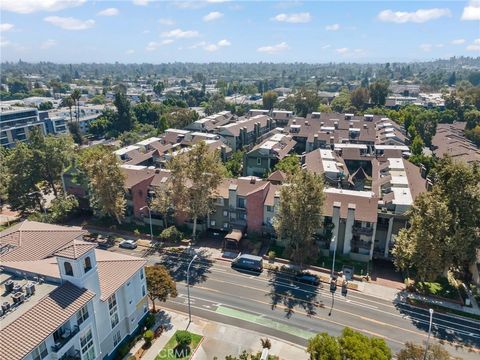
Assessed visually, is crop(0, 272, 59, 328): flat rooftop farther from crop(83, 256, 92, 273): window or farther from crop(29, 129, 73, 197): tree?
crop(29, 129, 73, 197): tree

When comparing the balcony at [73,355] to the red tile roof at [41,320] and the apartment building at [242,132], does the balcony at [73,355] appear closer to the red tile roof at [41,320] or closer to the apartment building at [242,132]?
the red tile roof at [41,320]

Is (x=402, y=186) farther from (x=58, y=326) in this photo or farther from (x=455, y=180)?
(x=58, y=326)

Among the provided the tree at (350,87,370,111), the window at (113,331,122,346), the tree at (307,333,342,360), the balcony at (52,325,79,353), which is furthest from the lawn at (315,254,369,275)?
the tree at (350,87,370,111)

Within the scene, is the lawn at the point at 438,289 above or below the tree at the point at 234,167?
below

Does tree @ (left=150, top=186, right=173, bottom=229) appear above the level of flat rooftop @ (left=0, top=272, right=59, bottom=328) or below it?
below

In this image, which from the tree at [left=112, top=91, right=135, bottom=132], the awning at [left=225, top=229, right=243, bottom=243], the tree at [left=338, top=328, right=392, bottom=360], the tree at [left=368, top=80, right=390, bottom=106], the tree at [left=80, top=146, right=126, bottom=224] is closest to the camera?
the tree at [left=338, top=328, right=392, bottom=360]

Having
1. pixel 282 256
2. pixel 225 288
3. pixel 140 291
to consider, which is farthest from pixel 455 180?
pixel 140 291

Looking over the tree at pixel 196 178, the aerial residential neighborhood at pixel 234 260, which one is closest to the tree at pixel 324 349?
the aerial residential neighborhood at pixel 234 260
